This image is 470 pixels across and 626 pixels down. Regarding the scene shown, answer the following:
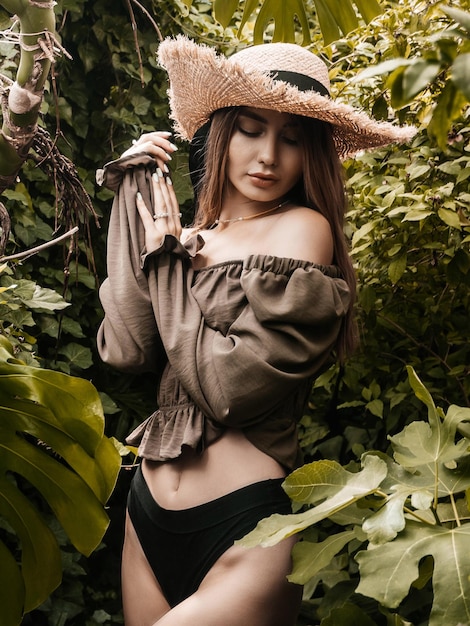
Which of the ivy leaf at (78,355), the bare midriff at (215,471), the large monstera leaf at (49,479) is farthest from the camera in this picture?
the ivy leaf at (78,355)

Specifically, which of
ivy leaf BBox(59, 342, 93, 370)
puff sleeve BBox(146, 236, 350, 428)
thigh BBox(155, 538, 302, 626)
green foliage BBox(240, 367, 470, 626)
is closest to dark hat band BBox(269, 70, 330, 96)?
puff sleeve BBox(146, 236, 350, 428)

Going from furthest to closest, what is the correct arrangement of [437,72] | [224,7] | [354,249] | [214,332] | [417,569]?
[354,249] → [224,7] → [214,332] → [417,569] → [437,72]

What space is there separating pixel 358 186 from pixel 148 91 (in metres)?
0.84

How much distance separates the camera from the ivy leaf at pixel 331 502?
1.20m

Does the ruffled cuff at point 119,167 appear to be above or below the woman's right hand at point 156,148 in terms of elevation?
below

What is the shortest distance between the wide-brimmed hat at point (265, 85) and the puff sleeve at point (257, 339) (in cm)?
A: 30

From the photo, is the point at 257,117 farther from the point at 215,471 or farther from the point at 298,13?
the point at 215,471

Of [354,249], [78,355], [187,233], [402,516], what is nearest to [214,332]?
[187,233]

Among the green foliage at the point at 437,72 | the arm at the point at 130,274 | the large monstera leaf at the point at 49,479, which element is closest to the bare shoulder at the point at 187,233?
the arm at the point at 130,274

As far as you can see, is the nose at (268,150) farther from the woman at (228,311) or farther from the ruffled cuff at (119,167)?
the ruffled cuff at (119,167)

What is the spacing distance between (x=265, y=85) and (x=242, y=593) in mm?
900

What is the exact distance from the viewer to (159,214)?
1666 mm

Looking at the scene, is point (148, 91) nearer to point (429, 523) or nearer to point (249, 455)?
point (249, 455)

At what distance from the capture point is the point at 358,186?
7.79 feet
